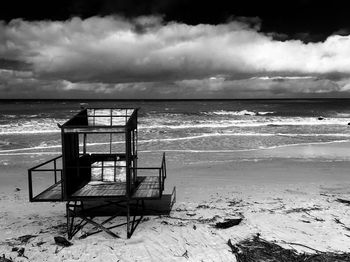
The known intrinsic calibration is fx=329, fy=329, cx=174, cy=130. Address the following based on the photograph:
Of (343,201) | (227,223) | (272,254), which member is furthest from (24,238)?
(343,201)

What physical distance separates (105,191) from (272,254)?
176 inches

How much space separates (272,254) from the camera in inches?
284

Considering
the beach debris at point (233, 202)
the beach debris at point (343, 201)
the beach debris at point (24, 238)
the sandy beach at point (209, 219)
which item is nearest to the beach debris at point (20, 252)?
the sandy beach at point (209, 219)

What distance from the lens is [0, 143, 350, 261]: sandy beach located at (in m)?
7.57

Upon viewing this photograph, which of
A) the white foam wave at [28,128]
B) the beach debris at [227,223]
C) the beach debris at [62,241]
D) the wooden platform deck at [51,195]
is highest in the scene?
the wooden platform deck at [51,195]

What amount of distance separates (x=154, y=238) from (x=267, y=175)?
776 centimetres

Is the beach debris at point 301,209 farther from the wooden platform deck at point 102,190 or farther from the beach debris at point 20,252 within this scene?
the beach debris at point 20,252

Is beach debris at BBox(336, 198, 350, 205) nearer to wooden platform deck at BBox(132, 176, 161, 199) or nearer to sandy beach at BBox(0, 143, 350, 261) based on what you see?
sandy beach at BBox(0, 143, 350, 261)

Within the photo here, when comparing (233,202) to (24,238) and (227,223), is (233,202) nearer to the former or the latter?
(227,223)

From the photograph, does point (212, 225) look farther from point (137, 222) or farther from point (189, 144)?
point (189, 144)

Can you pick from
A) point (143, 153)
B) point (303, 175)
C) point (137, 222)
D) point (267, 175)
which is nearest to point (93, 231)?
point (137, 222)

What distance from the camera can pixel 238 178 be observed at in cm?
1388

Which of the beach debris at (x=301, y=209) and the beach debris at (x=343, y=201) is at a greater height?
the beach debris at (x=343, y=201)

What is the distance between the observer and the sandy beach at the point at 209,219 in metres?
7.57
